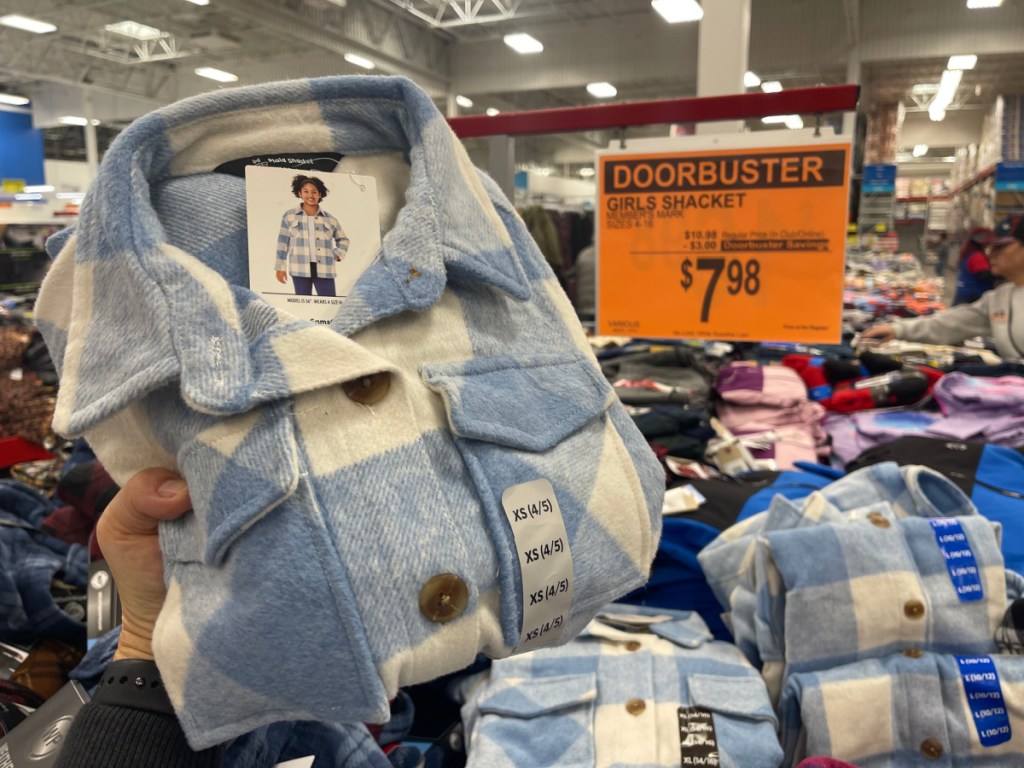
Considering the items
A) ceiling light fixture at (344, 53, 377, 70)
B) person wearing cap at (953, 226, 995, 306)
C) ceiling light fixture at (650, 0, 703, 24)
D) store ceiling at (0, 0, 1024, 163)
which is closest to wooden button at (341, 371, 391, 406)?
person wearing cap at (953, 226, 995, 306)

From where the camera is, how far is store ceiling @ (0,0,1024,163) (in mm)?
9180

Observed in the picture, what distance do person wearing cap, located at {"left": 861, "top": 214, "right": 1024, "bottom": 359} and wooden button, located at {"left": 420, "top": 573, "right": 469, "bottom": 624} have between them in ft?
10.0

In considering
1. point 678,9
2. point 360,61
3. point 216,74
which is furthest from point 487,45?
point 216,74

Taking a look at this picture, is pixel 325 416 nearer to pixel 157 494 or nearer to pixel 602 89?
pixel 157 494

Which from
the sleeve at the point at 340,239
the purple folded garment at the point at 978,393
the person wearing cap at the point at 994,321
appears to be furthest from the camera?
the person wearing cap at the point at 994,321

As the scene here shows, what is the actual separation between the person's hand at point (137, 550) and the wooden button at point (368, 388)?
15 cm

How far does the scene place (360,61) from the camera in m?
10.7

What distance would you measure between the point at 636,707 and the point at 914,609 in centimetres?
41

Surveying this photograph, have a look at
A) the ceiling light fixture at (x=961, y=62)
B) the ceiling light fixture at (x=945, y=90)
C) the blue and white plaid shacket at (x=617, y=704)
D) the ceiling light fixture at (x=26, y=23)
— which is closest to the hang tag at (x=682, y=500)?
the blue and white plaid shacket at (x=617, y=704)

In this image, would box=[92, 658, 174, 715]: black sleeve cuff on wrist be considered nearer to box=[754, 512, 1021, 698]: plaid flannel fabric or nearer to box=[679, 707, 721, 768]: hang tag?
box=[679, 707, 721, 768]: hang tag

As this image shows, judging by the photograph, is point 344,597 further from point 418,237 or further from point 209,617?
point 418,237

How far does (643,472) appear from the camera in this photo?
0.66m

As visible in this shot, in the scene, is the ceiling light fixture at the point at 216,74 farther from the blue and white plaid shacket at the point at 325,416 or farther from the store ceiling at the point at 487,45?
the blue and white plaid shacket at the point at 325,416

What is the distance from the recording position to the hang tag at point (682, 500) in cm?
138
